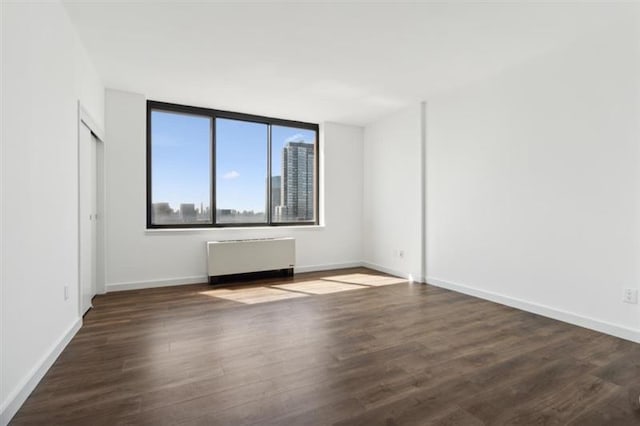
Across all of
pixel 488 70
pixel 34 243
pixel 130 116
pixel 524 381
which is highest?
pixel 488 70

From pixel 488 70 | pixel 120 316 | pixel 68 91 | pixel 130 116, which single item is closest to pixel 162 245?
pixel 120 316

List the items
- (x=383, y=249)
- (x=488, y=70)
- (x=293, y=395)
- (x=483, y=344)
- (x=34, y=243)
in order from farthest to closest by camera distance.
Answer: (x=383, y=249) < (x=488, y=70) < (x=483, y=344) < (x=34, y=243) < (x=293, y=395)

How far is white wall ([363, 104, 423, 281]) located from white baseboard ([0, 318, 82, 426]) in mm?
4124

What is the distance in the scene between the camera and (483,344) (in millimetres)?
2557

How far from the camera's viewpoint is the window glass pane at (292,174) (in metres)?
5.59

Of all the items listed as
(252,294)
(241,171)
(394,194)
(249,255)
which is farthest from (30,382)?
(394,194)

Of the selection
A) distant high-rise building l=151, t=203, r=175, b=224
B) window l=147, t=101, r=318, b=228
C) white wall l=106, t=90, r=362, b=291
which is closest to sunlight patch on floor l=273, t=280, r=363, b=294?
white wall l=106, t=90, r=362, b=291

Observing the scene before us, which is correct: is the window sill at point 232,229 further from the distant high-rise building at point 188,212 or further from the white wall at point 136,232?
the distant high-rise building at point 188,212

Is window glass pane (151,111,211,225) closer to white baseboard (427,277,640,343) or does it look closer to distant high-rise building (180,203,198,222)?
distant high-rise building (180,203,198,222)

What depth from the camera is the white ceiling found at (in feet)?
8.32

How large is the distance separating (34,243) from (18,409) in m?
0.92

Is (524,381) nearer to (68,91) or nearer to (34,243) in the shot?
(34,243)

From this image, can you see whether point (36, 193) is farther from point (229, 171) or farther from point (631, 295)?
point (631, 295)

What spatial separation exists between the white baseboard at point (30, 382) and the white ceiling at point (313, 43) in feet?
8.49
